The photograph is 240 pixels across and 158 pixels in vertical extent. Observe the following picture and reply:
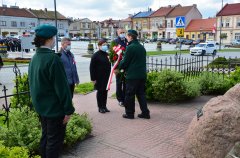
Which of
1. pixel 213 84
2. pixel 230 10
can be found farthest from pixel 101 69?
pixel 230 10

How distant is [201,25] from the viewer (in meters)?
73.9

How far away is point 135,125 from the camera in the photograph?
6.00 m

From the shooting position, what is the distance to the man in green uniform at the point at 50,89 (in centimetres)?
343

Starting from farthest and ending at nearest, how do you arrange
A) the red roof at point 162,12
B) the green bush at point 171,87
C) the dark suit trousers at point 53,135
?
the red roof at point 162,12
the green bush at point 171,87
the dark suit trousers at point 53,135

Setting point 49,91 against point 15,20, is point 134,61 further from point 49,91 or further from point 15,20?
point 15,20

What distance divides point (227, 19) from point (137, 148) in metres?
67.0

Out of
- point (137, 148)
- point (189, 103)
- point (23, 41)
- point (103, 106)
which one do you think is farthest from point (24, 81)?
point (23, 41)

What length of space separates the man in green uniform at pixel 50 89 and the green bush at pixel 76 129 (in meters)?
0.95

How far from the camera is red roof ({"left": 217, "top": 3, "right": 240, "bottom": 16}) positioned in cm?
6381

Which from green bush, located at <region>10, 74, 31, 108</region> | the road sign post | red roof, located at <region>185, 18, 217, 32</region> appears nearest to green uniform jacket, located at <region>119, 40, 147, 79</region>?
green bush, located at <region>10, 74, 31, 108</region>

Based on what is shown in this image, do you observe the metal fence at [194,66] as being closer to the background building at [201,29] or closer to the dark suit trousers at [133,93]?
the dark suit trousers at [133,93]

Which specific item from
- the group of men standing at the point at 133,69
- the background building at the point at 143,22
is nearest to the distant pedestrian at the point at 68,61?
the group of men standing at the point at 133,69

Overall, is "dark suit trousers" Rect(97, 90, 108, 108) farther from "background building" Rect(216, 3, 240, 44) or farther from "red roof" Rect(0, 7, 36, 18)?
"red roof" Rect(0, 7, 36, 18)

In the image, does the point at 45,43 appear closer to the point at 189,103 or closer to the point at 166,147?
the point at 166,147
